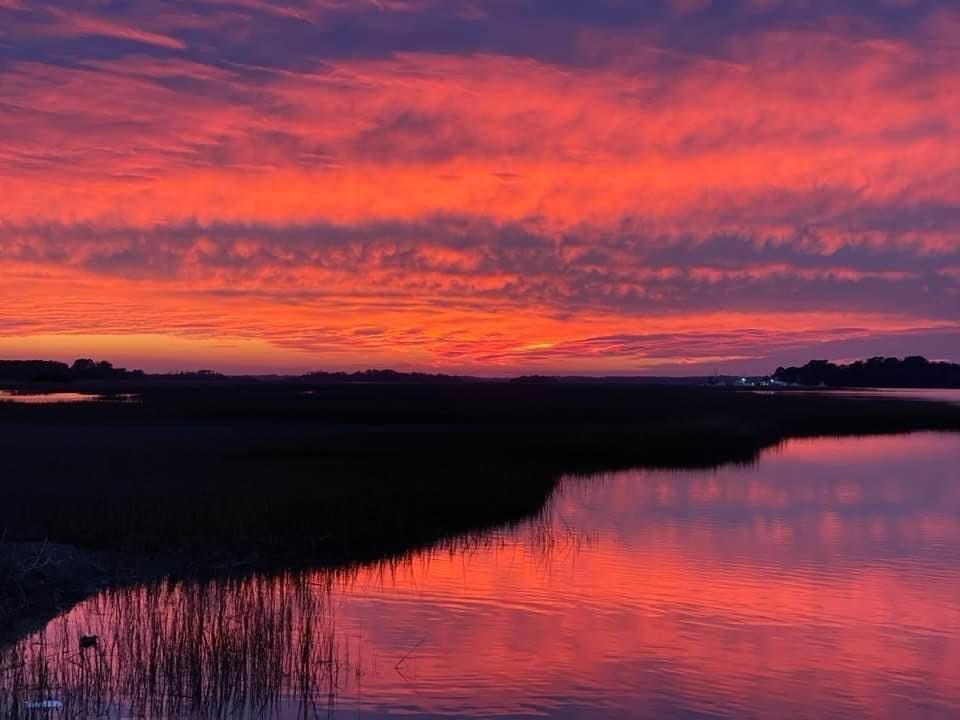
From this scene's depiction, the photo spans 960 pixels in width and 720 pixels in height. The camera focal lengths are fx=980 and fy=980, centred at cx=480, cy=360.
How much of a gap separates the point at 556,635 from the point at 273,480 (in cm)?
1894

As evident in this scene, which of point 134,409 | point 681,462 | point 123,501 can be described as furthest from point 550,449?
point 134,409

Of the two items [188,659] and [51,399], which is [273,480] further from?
[51,399]

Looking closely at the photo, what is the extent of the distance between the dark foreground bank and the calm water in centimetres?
198

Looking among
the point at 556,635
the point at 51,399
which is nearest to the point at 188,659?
the point at 556,635

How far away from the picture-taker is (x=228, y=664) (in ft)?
46.9

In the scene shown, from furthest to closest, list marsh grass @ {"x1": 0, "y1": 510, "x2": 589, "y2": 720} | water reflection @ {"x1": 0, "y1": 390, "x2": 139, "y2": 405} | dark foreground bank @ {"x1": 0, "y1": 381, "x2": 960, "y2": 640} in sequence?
water reflection @ {"x1": 0, "y1": 390, "x2": 139, "y2": 405}
dark foreground bank @ {"x1": 0, "y1": 381, "x2": 960, "y2": 640}
marsh grass @ {"x1": 0, "y1": 510, "x2": 589, "y2": 720}

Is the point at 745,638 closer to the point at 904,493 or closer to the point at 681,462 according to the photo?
the point at 904,493

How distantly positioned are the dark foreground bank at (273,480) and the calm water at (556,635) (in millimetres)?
1979

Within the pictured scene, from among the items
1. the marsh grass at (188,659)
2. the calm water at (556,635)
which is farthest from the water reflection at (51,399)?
the marsh grass at (188,659)

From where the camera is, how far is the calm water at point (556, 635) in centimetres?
1412

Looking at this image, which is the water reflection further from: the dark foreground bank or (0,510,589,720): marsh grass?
(0,510,589,720): marsh grass

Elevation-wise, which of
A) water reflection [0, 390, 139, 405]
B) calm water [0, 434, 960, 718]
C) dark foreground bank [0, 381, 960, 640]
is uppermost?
water reflection [0, 390, 139, 405]

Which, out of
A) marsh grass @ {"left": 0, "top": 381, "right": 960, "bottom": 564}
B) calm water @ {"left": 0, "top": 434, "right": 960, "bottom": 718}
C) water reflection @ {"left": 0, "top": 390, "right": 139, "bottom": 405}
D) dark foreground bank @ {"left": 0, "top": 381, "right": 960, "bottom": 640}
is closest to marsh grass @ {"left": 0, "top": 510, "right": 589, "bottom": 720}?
calm water @ {"left": 0, "top": 434, "right": 960, "bottom": 718}

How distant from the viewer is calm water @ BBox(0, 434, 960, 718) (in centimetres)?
1412
